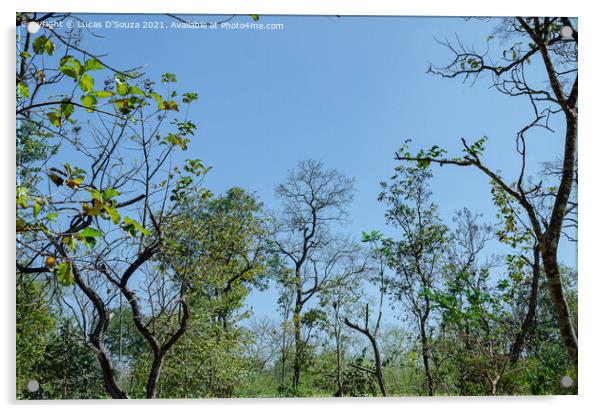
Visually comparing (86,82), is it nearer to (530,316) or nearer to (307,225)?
(307,225)

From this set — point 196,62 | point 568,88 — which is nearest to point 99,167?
point 196,62

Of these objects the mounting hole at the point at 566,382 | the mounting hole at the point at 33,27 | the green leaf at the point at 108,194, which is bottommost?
the mounting hole at the point at 566,382

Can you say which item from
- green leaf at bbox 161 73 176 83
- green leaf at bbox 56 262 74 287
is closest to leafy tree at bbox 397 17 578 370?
green leaf at bbox 161 73 176 83

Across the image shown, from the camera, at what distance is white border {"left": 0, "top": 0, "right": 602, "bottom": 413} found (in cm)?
405

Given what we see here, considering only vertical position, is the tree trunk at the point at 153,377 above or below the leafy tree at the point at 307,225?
below

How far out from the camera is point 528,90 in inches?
172

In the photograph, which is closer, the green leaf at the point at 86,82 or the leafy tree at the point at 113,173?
the green leaf at the point at 86,82

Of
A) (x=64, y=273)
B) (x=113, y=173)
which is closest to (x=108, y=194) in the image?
(x=64, y=273)

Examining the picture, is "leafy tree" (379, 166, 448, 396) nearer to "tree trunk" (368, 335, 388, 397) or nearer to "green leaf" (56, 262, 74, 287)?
"tree trunk" (368, 335, 388, 397)

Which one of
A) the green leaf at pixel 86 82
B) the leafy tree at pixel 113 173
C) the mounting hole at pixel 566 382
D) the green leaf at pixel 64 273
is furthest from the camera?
the mounting hole at pixel 566 382

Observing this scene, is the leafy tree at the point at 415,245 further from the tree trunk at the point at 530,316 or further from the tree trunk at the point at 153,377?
the tree trunk at the point at 153,377
